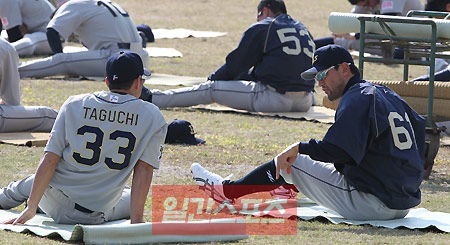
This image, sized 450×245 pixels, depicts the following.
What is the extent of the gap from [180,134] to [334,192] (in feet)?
8.96

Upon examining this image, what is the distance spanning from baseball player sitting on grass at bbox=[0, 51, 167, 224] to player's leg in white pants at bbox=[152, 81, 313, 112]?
4895mm

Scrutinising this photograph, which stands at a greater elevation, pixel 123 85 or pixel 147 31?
pixel 123 85

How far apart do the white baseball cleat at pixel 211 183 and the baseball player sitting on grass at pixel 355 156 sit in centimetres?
22

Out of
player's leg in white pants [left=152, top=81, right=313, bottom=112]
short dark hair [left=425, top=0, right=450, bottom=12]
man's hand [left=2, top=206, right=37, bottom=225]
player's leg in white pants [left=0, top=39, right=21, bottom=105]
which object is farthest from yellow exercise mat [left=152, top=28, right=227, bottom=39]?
man's hand [left=2, top=206, right=37, bottom=225]

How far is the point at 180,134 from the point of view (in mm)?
7715

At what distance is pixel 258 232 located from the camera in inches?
190

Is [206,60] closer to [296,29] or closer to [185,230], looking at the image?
[296,29]

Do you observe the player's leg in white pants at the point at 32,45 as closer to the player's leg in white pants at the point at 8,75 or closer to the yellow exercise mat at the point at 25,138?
the player's leg in white pants at the point at 8,75

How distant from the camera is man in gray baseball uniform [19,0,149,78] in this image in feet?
37.6

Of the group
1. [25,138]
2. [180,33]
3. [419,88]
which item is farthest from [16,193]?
[180,33]

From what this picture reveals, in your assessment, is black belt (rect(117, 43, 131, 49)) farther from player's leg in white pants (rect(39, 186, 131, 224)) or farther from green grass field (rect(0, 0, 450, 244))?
player's leg in white pants (rect(39, 186, 131, 224))

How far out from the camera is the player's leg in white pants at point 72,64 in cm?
1152

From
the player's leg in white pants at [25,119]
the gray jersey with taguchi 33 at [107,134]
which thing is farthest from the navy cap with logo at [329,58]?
the player's leg in white pants at [25,119]

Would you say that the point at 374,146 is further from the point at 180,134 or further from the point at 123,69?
the point at 180,134
